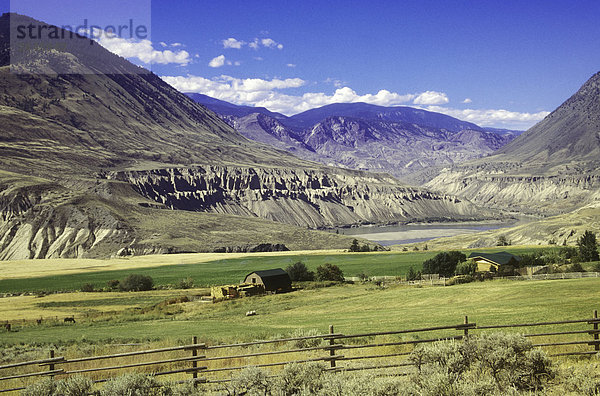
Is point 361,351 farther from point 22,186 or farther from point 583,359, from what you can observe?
point 22,186

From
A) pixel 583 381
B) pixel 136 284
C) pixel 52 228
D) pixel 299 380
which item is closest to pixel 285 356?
pixel 299 380

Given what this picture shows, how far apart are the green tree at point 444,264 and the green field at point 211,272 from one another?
6.14 metres

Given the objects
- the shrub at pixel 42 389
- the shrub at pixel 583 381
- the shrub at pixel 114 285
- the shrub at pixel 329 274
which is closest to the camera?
the shrub at pixel 583 381

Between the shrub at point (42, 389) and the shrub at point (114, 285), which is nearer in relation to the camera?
the shrub at point (42, 389)

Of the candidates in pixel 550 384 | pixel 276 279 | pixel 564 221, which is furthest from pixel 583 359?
pixel 564 221

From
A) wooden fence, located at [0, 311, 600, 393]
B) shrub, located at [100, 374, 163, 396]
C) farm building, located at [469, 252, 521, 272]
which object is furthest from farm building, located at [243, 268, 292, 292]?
shrub, located at [100, 374, 163, 396]

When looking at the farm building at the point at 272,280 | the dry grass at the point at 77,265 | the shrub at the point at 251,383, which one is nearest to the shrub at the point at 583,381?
the shrub at the point at 251,383

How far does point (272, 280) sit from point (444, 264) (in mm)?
22036

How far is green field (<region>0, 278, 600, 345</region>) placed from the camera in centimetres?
2591

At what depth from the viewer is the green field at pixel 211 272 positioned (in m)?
73.9

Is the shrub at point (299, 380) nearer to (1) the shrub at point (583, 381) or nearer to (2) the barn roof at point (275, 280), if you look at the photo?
(1) the shrub at point (583, 381)

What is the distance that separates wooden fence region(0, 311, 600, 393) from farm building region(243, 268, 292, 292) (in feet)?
117

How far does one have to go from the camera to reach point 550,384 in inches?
500

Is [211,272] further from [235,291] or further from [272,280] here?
[235,291]
